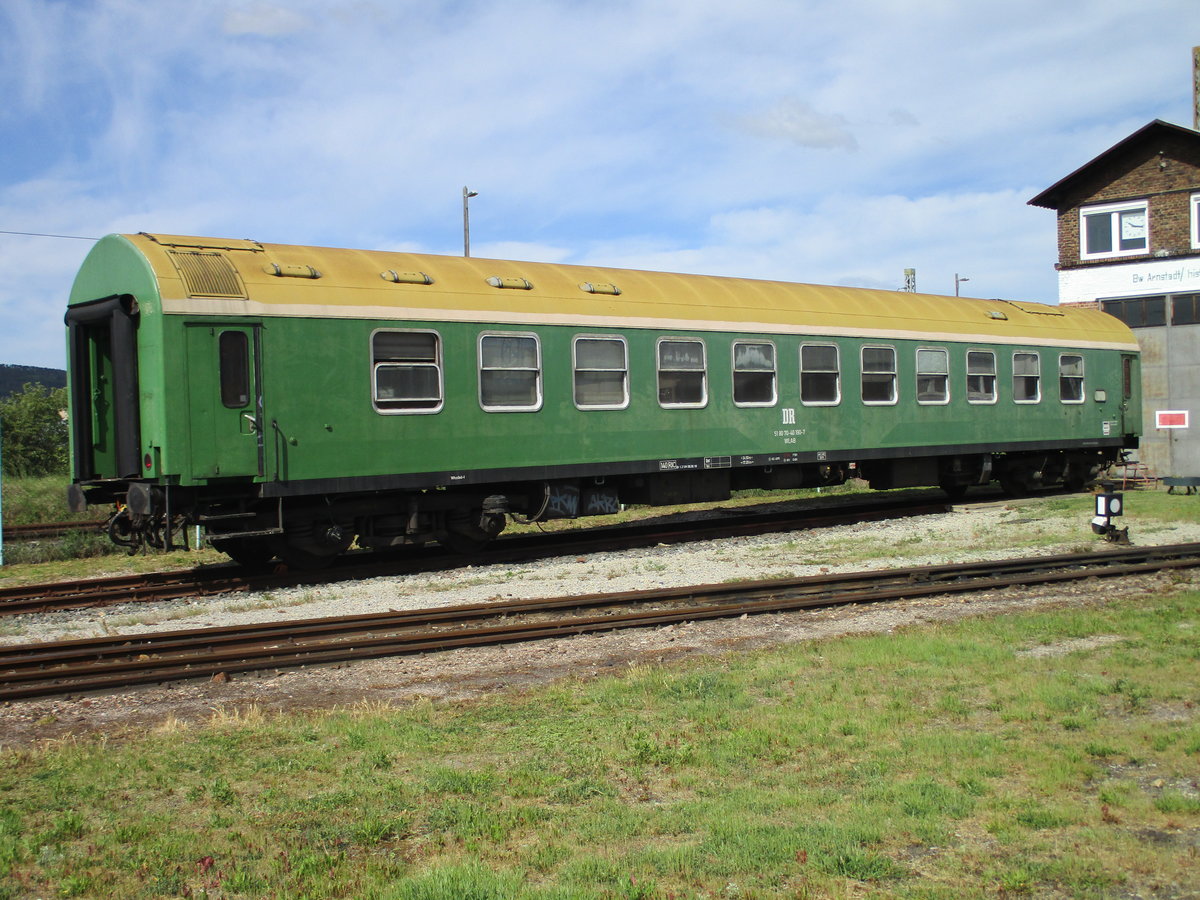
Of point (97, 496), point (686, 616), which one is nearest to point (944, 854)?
point (686, 616)

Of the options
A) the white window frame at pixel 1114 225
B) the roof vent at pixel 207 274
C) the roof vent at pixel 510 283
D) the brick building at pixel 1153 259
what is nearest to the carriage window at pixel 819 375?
the roof vent at pixel 510 283

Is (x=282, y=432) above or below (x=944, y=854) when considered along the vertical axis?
above

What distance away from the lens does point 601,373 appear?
47.6 feet

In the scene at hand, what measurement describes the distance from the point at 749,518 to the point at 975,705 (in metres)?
11.7

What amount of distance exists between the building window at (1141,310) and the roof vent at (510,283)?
65.9ft

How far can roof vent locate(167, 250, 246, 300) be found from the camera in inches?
447

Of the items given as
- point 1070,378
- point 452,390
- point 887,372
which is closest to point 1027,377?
point 1070,378

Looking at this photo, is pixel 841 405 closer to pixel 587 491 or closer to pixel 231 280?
pixel 587 491

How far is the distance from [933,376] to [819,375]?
2918mm

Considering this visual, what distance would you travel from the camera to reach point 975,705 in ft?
21.7

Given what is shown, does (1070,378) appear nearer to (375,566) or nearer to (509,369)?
(509,369)

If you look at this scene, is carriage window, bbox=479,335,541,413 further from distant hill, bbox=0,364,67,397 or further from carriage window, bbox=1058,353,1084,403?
distant hill, bbox=0,364,67,397

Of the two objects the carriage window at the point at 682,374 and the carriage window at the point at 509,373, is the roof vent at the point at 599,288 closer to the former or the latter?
the carriage window at the point at 682,374

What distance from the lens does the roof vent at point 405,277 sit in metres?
12.8
